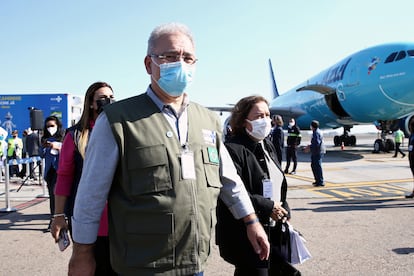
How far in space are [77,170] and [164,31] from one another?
56.7 inches

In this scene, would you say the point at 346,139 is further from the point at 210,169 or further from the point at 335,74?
the point at 210,169

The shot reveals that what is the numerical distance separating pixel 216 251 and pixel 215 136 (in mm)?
2892

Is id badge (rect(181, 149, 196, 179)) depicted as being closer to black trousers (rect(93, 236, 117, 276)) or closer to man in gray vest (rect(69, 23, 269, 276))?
man in gray vest (rect(69, 23, 269, 276))

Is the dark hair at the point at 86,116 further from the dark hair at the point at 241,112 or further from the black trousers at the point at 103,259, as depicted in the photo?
the dark hair at the point at 241,112

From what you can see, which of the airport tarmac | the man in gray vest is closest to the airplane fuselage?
the airport tarmac

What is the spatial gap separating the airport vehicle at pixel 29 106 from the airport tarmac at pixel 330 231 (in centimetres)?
591

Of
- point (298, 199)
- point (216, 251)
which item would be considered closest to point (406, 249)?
point (216, 251)

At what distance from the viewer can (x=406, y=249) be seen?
4168 mm

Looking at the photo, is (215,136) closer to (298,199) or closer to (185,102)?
(185,102)

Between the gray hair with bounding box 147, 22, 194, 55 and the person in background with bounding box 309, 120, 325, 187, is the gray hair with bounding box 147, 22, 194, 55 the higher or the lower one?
the higher one

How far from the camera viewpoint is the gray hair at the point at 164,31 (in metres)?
1.78

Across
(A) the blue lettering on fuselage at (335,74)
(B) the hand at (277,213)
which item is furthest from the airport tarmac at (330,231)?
(A) the blue lettering on fuselage at (335,74)

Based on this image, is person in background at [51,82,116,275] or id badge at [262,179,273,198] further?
id badge at [262,179,273,198]

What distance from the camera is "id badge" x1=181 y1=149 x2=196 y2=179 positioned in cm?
166
